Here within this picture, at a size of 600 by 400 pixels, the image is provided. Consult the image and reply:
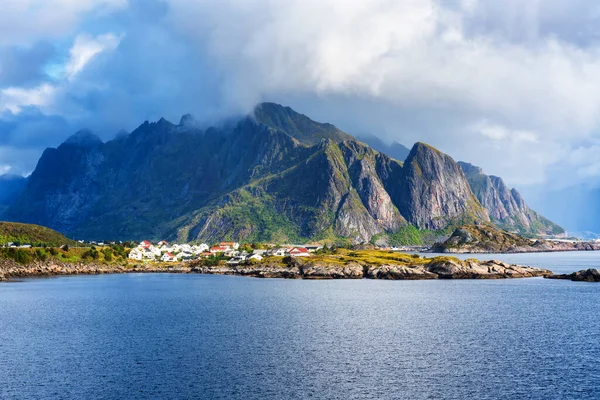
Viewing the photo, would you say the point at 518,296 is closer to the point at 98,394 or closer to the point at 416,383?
the point at 416,383

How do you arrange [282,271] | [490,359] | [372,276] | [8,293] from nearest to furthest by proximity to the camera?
[490,359], [8,293], [372,276], [282,271]

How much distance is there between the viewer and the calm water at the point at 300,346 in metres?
53.3

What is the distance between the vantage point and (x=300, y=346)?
70.7m

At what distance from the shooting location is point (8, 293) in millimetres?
129125

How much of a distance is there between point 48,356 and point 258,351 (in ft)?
79.9

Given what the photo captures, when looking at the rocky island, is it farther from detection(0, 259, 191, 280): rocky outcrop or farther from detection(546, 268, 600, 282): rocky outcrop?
detection(546, 268, 600, 282): rocky outcrop

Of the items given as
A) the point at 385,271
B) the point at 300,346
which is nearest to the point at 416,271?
the point at 385,271

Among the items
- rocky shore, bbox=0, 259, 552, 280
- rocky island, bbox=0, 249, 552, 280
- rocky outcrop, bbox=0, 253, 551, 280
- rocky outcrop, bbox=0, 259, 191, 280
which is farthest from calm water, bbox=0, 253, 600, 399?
rocky outcrop, bbox=0, 259, 191, 280


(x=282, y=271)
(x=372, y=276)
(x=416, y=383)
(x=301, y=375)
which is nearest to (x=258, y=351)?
(x=301, y=375)

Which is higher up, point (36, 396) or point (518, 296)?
point (518, 296)

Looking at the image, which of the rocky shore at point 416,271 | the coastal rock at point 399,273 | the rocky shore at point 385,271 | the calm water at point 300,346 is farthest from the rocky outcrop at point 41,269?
the coastal rock at point 399,273

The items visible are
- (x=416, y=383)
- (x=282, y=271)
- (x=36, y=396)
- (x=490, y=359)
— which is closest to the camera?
(x=36, y=396)

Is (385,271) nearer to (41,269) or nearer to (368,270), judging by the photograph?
(368,270)

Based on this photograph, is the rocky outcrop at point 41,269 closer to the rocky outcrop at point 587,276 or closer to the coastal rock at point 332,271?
the coastal rock at point 332,271
